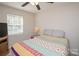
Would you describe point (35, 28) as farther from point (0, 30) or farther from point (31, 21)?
point (0, 30)

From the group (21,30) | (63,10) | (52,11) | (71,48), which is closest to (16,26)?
(21,30)

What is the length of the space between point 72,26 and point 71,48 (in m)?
0.24

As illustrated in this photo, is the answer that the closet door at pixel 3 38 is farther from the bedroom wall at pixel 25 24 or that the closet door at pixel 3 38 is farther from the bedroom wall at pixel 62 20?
the bedroom wall at pixel 62 20

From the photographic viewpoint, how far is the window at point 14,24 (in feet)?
2.55

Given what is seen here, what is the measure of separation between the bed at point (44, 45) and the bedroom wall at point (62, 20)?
0.34ft

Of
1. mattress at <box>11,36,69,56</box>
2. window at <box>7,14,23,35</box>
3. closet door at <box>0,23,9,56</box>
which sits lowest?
mattress at <box>11,36,69,56</box>

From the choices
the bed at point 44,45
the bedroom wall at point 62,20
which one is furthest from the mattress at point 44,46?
the bedroom wall at point 62,20

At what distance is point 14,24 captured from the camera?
809 millimetres

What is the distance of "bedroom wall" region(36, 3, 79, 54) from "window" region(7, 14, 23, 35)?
18 centimetres

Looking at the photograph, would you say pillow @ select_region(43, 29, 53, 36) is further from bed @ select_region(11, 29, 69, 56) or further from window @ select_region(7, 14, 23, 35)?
window @ select_region(7, 14, 23, 35)

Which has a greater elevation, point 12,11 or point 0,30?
point 12,11

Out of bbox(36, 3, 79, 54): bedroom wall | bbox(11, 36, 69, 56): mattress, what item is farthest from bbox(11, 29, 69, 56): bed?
bbox(36, 3, 79, 54): bedroom wall

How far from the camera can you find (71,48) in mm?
910

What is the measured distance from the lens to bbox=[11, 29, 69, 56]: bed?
946 mm
